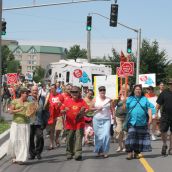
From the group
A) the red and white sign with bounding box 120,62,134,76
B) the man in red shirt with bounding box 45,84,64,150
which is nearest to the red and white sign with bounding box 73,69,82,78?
the red and white sign with bounding box 120,62,134,76

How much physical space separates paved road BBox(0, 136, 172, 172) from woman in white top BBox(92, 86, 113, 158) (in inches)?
10.8

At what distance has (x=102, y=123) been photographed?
13711 millimetres

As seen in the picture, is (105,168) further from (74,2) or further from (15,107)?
(74,2)

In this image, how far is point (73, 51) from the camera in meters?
127

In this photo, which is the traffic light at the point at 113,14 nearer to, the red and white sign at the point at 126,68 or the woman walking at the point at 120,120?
the red and white sign at the point at 126,68

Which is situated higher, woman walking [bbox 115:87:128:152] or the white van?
the white van

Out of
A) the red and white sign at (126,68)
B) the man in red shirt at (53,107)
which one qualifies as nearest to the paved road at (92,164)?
the man in red shirt at (53,107)

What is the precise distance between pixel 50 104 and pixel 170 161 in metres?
3.93

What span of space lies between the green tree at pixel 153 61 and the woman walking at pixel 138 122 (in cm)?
4347

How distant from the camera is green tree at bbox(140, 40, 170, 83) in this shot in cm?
5722

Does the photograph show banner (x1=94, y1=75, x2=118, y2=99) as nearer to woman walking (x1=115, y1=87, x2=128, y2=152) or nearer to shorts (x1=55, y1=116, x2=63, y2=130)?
shorts (x1=55, y1=116, x2=63, y2=130)

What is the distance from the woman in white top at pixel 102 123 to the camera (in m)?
13.6

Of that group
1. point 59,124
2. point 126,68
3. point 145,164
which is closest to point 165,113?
point 145,164

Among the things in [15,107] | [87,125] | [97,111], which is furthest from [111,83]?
[15,107]
